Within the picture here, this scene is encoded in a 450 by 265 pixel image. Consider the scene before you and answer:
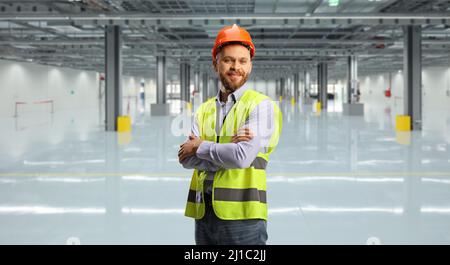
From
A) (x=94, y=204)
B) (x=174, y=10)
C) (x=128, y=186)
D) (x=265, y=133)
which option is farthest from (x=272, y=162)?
(x=174, y=10)

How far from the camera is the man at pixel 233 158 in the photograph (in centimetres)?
226

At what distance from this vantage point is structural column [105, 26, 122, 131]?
2084cm

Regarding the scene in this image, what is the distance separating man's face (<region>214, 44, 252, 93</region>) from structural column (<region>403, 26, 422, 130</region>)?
2078cm

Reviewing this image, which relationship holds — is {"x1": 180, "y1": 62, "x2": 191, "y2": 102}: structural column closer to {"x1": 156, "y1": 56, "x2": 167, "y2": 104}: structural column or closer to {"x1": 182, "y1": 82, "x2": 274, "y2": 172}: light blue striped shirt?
{"x1": 156, "y1": 56, "x2": 167, "y2": 104}: structural column

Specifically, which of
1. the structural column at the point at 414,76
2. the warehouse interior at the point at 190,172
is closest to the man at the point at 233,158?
the warehouse interior at the point at 190,172

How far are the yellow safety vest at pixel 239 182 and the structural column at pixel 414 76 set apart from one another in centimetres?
2070

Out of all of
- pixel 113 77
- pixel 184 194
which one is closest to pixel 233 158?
pixel 184 194

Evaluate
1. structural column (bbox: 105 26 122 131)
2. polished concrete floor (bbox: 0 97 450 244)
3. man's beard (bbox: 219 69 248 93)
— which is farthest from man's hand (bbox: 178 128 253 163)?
structural column (bbox: 105 26 122 131)

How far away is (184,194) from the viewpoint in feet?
25.7

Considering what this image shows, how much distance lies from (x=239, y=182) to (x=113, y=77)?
64.7 ft

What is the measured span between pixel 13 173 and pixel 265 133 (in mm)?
9616

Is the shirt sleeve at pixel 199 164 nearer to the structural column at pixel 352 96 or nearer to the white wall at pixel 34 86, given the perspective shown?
the structural column at pixel 352 96

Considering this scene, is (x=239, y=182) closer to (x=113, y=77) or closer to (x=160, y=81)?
(x=113, y=77)

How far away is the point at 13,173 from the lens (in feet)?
33.4
